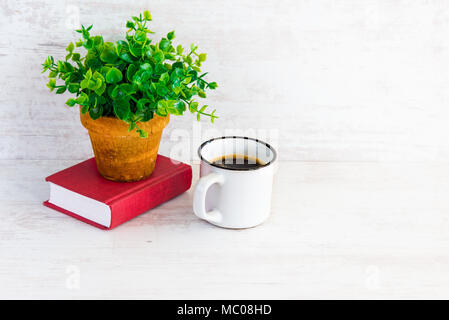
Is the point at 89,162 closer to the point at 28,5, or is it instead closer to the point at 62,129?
the point at 62,129

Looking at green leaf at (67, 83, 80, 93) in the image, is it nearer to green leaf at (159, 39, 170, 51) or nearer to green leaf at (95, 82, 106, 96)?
green leaf at (95, 82, 106, 96)

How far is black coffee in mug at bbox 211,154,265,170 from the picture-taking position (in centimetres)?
92

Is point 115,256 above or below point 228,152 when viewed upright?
below

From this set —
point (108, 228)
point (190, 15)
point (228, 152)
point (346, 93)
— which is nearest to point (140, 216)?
point (108, 228)

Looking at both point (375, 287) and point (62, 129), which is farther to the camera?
point (62, 129)

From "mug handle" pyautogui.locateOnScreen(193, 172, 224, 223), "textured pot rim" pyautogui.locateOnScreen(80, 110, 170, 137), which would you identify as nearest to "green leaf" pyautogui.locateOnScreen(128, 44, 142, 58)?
"textured pot rim" pyautogui.locateOnScreen(80, 110, 170, 137)

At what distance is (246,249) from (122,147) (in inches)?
10.5

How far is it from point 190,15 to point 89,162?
351 millimetres

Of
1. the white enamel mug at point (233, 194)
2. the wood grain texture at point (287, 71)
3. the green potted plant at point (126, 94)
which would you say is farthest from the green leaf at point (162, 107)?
the wood grain texture at point (287, 71)

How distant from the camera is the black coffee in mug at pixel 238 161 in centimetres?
92

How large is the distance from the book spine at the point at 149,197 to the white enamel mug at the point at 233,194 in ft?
0.30

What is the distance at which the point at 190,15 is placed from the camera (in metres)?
1.05

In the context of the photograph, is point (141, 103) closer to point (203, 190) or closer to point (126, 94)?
point (126, 94)
